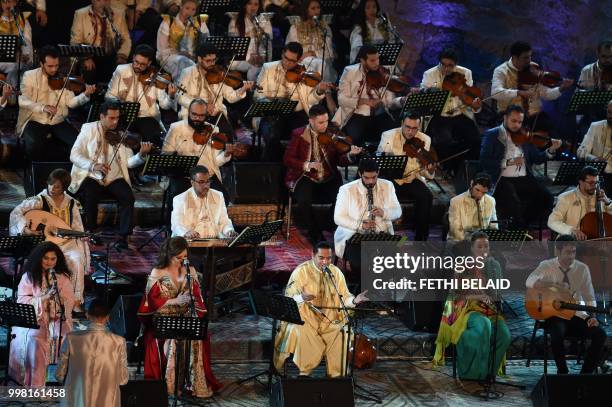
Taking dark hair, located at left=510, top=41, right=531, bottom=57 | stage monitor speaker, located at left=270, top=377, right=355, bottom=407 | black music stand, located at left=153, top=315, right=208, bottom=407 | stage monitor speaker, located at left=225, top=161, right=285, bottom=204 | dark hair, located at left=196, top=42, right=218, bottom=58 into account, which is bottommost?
stage monitor speaker, located at left=270, top=377, right=355, bottom=407

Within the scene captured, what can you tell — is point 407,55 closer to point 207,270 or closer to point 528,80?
point 528,80

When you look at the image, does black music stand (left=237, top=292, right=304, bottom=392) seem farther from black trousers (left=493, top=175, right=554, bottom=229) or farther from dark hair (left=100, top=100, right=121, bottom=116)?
black trousers (left=493, top=175, right=554, bottom=229)

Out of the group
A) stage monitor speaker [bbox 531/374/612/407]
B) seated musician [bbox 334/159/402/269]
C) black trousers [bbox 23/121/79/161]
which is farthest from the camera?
black trousers [bbox 23/121/79/161]

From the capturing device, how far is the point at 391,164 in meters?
11.7

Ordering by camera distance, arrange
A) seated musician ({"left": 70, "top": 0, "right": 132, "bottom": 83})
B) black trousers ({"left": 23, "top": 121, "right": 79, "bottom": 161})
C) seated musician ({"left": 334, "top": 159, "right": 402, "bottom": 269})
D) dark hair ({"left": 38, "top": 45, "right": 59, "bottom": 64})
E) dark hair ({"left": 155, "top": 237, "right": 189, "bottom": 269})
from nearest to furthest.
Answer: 1. dark hair ({"left": 155, "top": 237, "right": 189, "bottom": 269})
2. seated musician ({"left": 334, "top": 159, "right": 402, "bottom": 269})
3. dark hair ({"left": 38, "top": 45, "right": 59, "bottom": 64})
4. black trousers ({"left": 23, "top": 121, "right": 79, "bottom": 161})
5. seated musician ({"left": 70, "top": 0, "right": 132, "bottom": 83})

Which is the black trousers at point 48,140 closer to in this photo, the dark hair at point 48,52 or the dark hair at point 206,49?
the dark hair at point 48,52

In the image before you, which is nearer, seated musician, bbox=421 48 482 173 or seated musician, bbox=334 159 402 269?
seated musician, bbox=334 159 402 269

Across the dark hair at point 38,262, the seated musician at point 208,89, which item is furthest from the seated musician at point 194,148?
the dark hair at point 38,262

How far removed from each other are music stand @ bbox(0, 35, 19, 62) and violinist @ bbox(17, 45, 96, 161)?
31 cm

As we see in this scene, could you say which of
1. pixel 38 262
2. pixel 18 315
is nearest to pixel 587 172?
pixel 38 262

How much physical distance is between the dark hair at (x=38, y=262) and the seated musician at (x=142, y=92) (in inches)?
117

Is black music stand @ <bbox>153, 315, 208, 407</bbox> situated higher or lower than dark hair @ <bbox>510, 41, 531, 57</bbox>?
lower

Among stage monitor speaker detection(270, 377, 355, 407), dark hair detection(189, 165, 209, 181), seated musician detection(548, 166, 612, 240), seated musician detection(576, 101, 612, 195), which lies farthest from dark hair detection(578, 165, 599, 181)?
stage monitor speaker detection(270, 377, 355, 407)

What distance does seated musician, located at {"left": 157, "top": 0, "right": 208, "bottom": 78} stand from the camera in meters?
13.3
